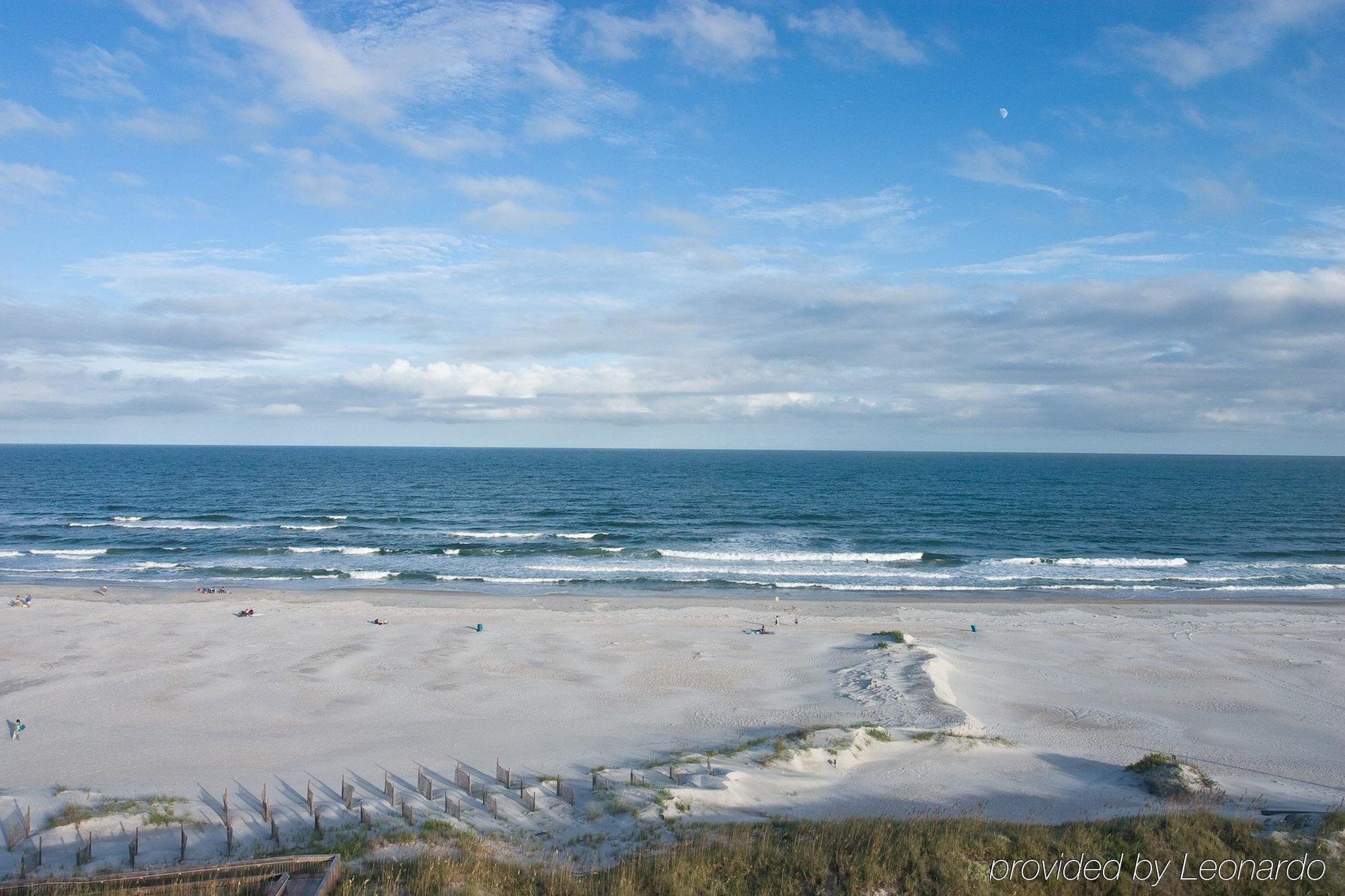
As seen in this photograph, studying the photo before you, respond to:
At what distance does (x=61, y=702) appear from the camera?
2300 centimetres

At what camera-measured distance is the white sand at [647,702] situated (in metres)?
16.0

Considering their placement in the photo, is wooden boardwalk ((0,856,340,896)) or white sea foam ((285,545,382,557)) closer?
wooden boardwalk ((0,856,340,896))

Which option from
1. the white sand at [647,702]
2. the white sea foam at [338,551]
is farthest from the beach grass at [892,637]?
the white sea foam at [338,551]

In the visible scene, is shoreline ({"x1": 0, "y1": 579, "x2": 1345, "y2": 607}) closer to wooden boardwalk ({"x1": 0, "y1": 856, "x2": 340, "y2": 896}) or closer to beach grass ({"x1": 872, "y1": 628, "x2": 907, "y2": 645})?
beach grass ({"x1": 872, "y1": 628, "x2": 907, "y2": 645})

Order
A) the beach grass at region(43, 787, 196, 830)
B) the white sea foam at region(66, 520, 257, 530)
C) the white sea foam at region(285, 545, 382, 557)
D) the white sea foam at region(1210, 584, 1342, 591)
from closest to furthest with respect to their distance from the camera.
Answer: the beach grass at region(43, 787, 196, 830) → the white sea foam at region(1210, 584, 1342, 591) → the white sea foam at region(285, 545, 382, 557) → the white sea foam at region(66, 520, 257, 530)

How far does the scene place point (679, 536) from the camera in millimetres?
61875

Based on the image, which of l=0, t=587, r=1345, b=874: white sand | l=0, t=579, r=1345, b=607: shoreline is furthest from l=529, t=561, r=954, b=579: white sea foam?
l=0, t=587, r=1345, b=874: white sand

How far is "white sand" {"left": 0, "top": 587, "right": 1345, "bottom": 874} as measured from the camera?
52.4 feet

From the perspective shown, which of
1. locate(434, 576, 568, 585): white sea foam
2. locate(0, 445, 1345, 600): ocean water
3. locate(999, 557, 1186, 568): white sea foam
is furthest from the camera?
locate(999, 557, 1186, 568): white sea foam

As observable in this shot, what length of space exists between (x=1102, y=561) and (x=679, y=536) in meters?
31.8

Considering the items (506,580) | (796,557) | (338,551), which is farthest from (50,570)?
(796,557)

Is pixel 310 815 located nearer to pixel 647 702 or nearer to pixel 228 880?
pixel 228 880

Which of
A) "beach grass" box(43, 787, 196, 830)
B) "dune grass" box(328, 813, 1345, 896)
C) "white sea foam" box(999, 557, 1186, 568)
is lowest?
"beach grass" box(43, 787, 196, 830)

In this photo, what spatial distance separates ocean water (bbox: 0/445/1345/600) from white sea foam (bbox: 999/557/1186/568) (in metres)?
0.26
